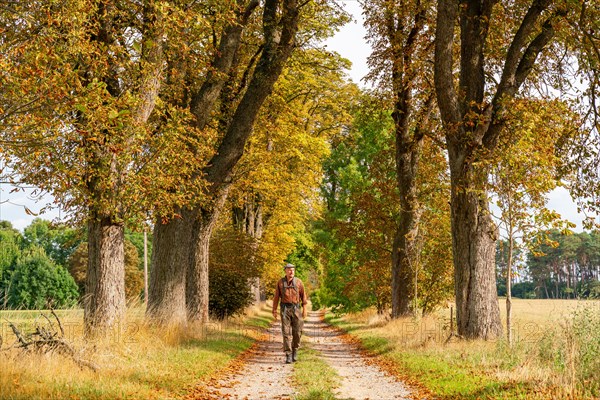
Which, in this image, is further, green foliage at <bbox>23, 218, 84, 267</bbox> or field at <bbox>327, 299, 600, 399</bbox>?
green foliage at <bbox>23, 218, 84, 267</bbox>

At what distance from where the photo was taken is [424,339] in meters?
16.0

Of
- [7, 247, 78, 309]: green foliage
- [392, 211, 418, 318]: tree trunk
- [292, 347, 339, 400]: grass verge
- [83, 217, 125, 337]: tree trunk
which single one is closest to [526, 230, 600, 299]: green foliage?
[7, 247, 78, 309]: green foliage

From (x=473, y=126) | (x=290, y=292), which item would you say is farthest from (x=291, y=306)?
(x=473, y=126)

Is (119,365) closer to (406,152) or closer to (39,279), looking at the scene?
(406,152)

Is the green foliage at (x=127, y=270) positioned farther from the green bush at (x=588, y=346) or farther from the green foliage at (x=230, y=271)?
the green bush at (x=588, y=346)

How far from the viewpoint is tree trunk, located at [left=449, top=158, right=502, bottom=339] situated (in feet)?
47.9

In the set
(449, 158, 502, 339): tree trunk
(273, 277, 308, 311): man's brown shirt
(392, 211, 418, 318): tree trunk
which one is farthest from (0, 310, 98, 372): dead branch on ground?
(392, 211, 418, 318): tree trunk

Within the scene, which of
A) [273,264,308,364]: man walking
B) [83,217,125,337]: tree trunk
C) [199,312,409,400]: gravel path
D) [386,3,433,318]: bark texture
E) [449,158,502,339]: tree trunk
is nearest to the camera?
[199,312,409,400]: gravel path

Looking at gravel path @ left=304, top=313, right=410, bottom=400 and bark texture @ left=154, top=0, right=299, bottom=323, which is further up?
bark texture @ left=154, top=0, right=299, bottom=323

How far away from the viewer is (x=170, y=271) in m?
16.2

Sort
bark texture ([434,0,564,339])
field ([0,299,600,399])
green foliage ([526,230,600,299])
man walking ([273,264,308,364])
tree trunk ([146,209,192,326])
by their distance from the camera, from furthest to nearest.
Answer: green foliage ([526,230,600,299])
tree trunk ([146,209,192,326])
man walking ([273,264,308,364])
bark texture ([434,0,564,339])
field ([0,299,600,399])

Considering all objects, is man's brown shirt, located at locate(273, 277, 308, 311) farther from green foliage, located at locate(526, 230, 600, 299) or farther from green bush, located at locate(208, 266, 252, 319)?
green foliage, located at locate(526, 230, 600, 299)

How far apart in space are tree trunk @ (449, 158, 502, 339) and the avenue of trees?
0.11ft

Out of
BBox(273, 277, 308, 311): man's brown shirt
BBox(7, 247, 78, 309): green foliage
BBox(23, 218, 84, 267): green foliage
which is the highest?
BBox(23, 218, 84, 267): green foliage
